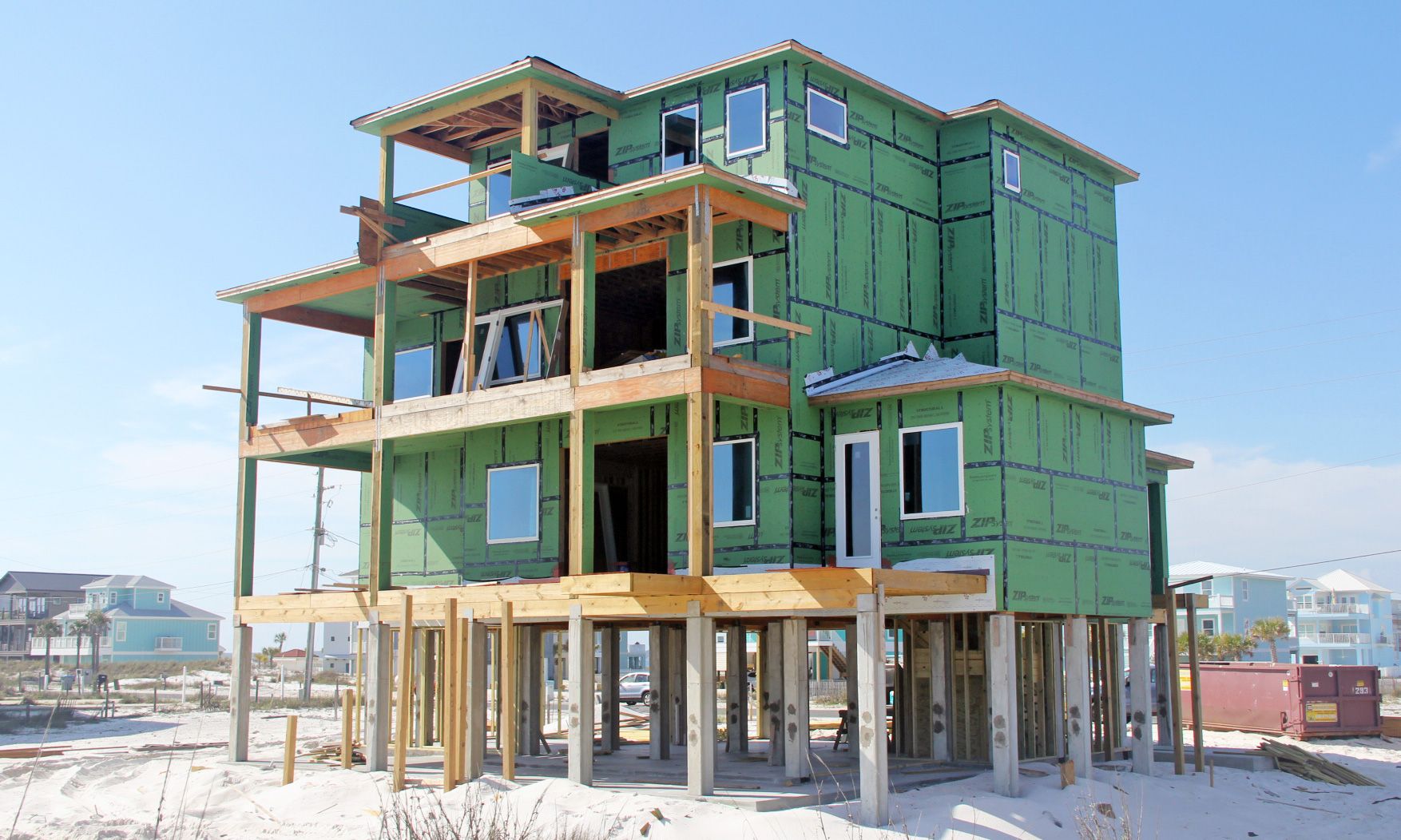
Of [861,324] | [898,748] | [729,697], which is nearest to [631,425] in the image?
[861,324]

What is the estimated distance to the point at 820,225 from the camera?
1016 inches

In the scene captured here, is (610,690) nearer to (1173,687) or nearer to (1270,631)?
(1173,687)

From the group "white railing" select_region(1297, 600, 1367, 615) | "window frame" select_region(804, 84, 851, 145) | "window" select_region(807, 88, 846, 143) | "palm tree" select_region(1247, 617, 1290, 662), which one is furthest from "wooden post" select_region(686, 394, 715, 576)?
"white railing" select_region(1297, 600, 1367, 615)

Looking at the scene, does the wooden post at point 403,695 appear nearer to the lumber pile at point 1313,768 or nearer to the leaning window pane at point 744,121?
the leaning window pane at point 744,121

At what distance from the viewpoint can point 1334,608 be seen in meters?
123

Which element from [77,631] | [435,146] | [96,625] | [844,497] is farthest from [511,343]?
[77,631]

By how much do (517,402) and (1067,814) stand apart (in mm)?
11626

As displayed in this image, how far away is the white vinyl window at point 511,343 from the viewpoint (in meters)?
28.6

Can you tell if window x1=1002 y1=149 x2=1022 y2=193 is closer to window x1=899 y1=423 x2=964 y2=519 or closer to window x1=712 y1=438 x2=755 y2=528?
window x1=899 y1=423 x2=964 y2=519

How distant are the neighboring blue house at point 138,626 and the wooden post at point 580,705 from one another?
89.9 meters

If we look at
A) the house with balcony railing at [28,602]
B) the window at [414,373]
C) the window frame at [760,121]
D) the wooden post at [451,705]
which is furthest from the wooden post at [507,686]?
the house with balcony railing at [28,602]

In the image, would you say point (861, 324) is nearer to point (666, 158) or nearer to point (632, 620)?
point (666, 158)

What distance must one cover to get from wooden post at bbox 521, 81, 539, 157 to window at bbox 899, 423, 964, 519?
8829 mm

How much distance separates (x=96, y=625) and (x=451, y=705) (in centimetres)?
8143
